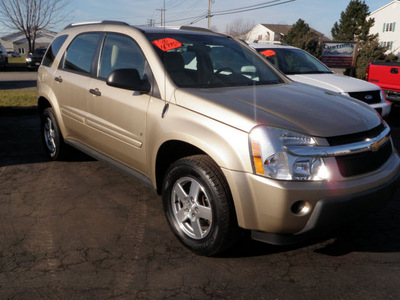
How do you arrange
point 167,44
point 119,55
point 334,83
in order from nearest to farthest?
point 167,44 < point 119,55 < point 334,83

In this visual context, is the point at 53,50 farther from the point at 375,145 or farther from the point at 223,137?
the point at 375,145

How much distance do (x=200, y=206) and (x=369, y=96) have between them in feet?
17.3

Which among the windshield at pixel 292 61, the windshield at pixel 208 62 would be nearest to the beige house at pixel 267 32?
the windshield at pixel 292 61

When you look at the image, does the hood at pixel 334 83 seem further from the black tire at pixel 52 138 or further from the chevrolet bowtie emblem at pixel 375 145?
the black tire at pixel 52 138

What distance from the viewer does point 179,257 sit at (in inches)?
118

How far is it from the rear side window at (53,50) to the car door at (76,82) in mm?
294

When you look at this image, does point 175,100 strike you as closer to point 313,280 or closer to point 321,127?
point 321,127

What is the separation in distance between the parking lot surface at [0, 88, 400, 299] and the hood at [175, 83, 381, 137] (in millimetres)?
1020

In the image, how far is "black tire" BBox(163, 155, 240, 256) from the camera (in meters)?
2.70

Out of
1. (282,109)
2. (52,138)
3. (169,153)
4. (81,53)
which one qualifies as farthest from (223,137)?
Answer: (52,138)

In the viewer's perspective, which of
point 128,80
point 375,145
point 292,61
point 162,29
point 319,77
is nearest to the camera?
point 375,145

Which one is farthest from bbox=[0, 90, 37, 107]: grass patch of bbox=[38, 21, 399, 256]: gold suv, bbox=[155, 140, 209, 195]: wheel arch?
bbox=[155, 140, 209, 195]: wheel arch

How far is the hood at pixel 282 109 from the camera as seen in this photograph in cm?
265

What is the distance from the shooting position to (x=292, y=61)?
802 centimetres
